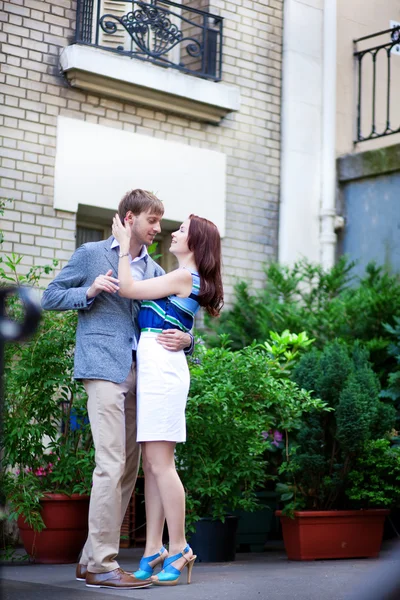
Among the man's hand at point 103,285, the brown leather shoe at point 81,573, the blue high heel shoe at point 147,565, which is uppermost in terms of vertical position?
the man's hand at point 103,285

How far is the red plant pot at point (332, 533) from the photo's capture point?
584 centimetres

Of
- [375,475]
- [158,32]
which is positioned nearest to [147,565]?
[375,475]

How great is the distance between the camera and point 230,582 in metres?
4.77

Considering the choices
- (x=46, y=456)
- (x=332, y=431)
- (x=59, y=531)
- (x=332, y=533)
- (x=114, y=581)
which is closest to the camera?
(x=114, y=581)

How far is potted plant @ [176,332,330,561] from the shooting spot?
5.49 m

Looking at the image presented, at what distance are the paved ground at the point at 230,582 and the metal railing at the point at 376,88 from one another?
4822 millimetres

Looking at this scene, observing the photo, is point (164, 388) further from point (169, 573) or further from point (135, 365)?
point (169, 573)

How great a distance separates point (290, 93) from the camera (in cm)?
887

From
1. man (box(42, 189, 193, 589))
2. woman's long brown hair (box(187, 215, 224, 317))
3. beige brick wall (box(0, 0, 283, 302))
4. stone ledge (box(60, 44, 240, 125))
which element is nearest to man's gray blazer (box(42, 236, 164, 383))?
man (box(42, 189, 193, 589))

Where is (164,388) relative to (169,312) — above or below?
below

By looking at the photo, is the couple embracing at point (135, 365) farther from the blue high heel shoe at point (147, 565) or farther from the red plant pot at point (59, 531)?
the red plant pot at point (59, 531)

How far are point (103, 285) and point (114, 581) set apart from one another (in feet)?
4.34

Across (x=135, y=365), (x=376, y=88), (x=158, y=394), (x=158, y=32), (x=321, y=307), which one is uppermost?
(x=376, y=88)

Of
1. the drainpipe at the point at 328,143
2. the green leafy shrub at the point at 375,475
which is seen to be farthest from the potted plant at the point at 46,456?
the drainpipe at the point at 328,143
